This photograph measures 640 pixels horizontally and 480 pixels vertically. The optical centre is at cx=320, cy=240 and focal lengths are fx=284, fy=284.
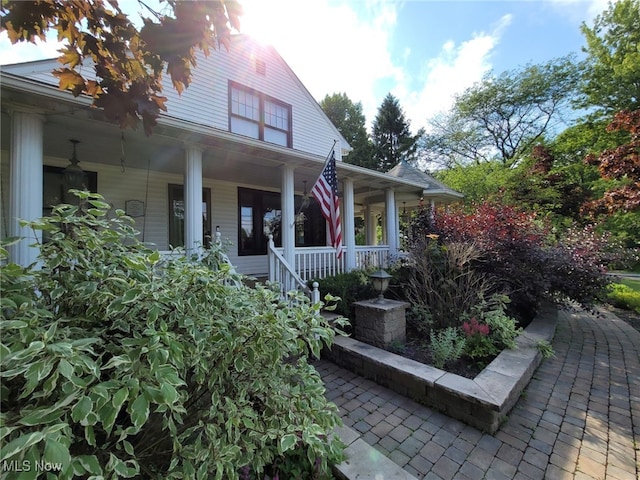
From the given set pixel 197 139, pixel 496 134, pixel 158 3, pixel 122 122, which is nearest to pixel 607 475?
pixel 122 122

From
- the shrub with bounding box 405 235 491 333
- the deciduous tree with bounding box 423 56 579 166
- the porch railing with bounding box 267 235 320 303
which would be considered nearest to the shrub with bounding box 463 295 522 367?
the shrub with bounding box 405 235 491 333

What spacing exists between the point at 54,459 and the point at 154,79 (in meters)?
2.59

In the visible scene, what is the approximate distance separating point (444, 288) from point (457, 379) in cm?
200

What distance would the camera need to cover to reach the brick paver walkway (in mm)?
2236

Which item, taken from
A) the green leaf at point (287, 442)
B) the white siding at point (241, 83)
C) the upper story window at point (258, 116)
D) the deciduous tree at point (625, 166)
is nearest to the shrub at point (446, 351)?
the green leaf at point (287, 442)

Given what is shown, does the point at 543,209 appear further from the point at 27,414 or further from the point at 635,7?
the point at 27,414

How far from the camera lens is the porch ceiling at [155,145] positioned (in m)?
3.42

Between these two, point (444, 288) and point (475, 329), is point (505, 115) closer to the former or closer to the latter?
point (444, 288)

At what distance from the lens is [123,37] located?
220 cm

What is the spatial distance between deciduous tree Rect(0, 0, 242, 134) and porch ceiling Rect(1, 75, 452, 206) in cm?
57

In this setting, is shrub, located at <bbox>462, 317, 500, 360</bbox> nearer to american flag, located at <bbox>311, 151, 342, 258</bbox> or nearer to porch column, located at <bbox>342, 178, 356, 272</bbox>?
american flag, located at <bbox>311, 151, 342, 258</bbox>

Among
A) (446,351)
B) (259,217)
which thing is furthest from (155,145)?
(446,351)

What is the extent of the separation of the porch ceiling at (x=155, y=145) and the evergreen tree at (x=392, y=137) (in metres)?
20.7

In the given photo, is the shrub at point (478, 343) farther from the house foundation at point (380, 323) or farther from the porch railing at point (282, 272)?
the porch railing at point (282, 272)
